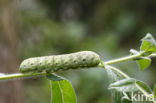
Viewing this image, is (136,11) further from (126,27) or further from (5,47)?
(5,47)

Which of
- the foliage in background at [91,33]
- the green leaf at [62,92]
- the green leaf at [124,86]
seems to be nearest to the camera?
the green leaf at [124,86]

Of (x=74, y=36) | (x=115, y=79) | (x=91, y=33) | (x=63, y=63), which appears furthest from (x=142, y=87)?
(x=91, y=33)

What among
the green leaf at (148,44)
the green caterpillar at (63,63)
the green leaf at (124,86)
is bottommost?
the green leaf at (124,86)

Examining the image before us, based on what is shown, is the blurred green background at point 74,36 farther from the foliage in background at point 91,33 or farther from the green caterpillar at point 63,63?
the green caterpillar at point 63,63

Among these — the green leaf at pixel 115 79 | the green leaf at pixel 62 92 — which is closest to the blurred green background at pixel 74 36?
the green leaf at pixel 62 92

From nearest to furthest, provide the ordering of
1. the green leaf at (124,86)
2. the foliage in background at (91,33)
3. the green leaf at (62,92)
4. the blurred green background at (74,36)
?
the green leaf at (124,86) → the green leaf at (62,92) → the blurred green background at (74,36) → the foliage in background at (91,33)

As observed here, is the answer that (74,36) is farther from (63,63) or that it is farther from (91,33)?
(63,63)

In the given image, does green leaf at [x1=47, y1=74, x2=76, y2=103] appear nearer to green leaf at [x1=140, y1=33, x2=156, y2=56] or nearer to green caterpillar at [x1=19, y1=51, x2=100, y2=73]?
green caterpillar at [x1=19, y1=51, x2=100, y2=73]

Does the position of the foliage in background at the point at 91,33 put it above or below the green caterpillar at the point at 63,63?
above
